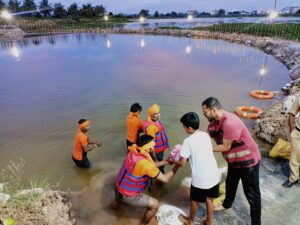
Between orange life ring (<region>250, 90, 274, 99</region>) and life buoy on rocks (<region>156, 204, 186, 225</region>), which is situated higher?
orange life ring (<region>250, 90, 274, 99</region>)

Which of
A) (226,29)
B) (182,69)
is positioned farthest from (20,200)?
(226,29)

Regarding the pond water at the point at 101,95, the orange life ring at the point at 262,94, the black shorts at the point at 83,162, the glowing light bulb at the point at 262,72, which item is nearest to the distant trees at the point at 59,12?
the pond water at the point at 101,95

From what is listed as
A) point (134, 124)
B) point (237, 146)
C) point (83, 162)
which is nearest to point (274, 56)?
point (134, 124)

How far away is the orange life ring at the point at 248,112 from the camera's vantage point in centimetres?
722

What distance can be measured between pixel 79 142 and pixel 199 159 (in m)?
2.77

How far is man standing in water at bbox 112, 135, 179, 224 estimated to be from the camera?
2.78m

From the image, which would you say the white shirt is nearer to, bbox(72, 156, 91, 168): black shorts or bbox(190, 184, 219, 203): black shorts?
bbox(190, 184, 219, 203): black shorts

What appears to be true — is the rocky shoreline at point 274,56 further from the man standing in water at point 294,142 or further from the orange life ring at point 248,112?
the man standing in water at point 294,142

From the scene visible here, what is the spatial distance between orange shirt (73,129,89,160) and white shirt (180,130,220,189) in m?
2.51

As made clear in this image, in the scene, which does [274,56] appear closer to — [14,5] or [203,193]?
[203,193]

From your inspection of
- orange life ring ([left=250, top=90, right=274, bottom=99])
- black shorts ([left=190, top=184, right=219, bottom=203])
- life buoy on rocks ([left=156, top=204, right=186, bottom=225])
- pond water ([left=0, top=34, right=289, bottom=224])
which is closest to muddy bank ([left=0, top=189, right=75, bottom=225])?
pond water ([left=0, top=34, right=289, bottom=224])

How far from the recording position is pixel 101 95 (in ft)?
31.9

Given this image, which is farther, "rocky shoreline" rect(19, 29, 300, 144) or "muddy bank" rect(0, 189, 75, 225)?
"rocky shoreline" rect(19, 29, 300, 144)

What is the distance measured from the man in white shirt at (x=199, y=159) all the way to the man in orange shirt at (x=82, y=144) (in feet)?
7.89
